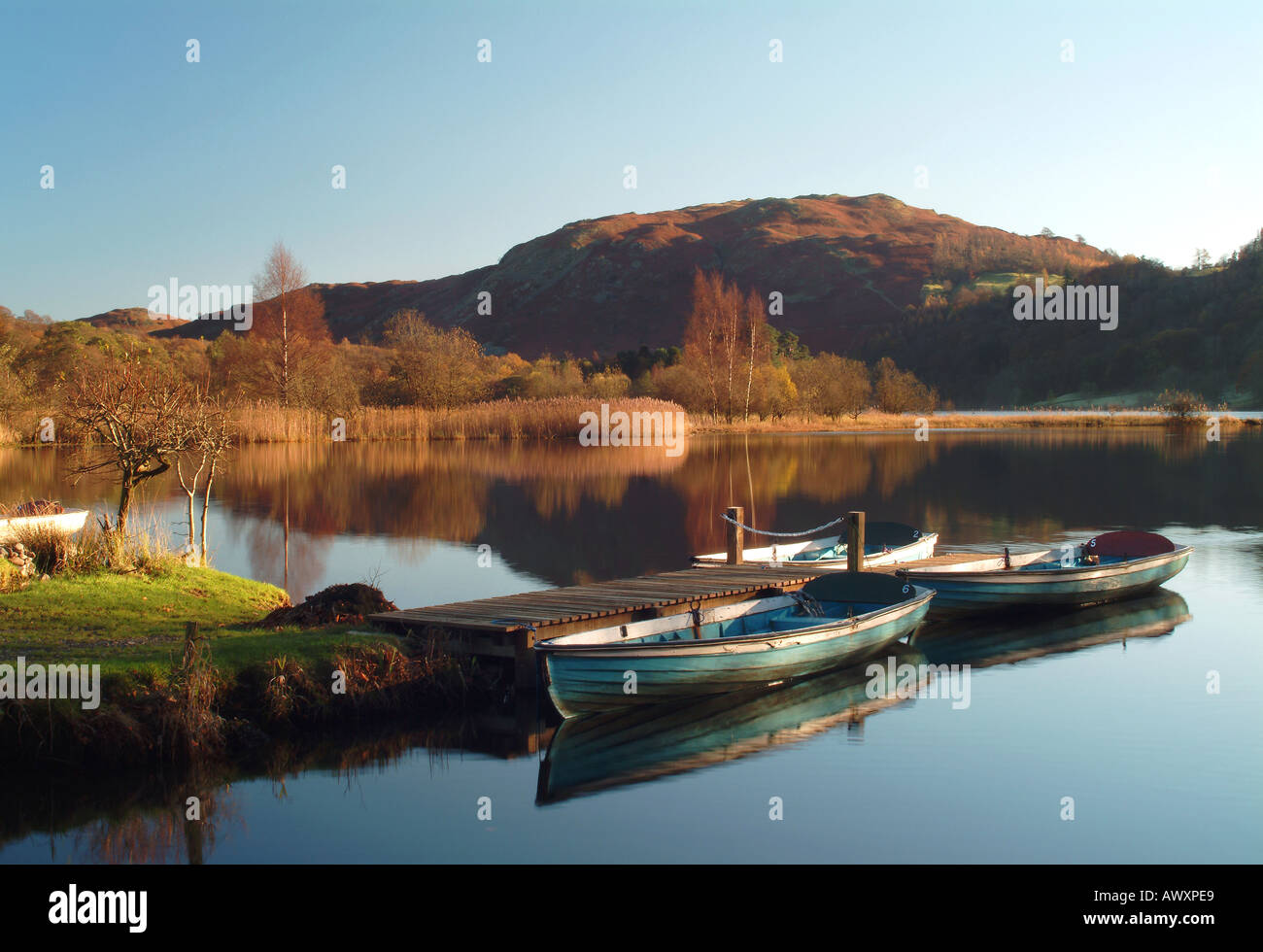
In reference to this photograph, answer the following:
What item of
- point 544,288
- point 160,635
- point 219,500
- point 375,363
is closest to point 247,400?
point 375,363

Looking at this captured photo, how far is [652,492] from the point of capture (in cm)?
3198

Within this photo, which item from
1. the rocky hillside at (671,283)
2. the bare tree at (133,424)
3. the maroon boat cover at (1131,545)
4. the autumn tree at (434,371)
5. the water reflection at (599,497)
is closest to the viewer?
the bare tree at (133,424)

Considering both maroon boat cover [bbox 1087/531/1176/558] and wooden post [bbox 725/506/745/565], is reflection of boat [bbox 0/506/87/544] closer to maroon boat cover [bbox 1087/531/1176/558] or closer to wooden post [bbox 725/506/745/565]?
wooden post [bbox 725/506/745/565]

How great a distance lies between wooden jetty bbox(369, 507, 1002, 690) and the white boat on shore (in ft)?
18.2

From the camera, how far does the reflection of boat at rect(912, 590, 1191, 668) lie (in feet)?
46.4

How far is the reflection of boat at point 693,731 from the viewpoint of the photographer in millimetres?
9367

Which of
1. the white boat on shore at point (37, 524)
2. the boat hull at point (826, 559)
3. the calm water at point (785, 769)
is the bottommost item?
the calm water at point (785, 769)

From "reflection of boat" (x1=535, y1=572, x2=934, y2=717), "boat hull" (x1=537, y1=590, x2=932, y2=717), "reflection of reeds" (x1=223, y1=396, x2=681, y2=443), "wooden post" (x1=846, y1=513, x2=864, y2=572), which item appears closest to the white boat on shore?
"reflection of boat" (x1=535, y1=572, x2=934, y2=717)

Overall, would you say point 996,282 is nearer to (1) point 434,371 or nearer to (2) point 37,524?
(1) point 434,371

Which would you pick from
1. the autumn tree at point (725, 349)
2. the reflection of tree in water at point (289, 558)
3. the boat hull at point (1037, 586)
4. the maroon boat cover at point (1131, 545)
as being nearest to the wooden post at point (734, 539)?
the boat hull at point (1037, 586)

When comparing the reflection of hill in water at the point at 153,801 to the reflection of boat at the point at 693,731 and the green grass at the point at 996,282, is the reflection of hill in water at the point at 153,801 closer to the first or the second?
the reflection of boat at the point at 693,731

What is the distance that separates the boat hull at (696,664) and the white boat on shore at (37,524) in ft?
26.5

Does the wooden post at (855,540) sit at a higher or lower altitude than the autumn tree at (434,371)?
lower
